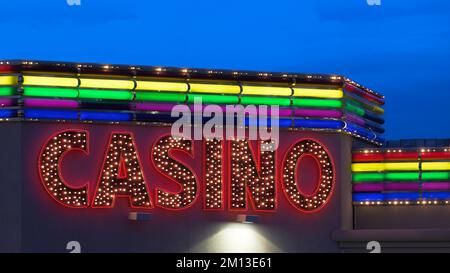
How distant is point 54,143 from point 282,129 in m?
6.41

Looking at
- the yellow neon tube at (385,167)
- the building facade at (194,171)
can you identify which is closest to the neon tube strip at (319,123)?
the building facade at (194,171)

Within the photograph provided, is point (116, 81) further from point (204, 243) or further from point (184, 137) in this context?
point (204, 243)

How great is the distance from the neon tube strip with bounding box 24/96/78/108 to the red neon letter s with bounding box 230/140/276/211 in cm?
458

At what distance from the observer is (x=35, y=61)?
32312mm

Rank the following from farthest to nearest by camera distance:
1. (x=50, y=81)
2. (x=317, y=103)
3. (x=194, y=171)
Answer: (x=317, y=103), (x=194, y=171), (x=50, y=81)

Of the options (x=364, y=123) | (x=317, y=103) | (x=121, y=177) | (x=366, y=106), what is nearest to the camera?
(x=121, y=177)

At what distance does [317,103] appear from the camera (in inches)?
1394

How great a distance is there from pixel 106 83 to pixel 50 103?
160 centimetres

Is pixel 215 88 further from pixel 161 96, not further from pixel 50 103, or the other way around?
pixel 50 103

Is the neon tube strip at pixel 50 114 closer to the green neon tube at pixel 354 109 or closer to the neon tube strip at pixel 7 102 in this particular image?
the neon tube strip at pixel 7 102

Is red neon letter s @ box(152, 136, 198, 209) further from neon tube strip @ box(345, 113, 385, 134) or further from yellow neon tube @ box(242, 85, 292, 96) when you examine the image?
neon tube strip @ box(345, 113, 385, 134)

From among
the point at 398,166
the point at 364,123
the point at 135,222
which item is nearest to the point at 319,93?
the point at 364,123
